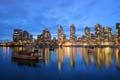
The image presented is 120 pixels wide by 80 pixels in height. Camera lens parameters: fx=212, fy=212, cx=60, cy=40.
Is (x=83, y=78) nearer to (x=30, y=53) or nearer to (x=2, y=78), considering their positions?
(x=2, y=78)

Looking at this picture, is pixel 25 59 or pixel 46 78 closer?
pixel 46 78

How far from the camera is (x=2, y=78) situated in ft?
154

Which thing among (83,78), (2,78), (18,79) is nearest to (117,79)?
(83,78)

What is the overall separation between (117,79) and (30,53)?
46367 mm

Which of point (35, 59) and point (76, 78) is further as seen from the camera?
point (35, 59)

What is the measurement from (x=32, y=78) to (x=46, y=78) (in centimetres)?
311

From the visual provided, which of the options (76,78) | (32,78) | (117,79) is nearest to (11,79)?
(32,78)

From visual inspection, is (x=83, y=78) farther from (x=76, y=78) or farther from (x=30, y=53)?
(x=30, y=53)

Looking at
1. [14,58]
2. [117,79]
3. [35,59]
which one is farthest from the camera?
[14,58]

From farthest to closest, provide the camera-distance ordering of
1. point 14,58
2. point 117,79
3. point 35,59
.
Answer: point 14,58
point 35,59
point 117,79

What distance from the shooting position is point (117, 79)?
45.2m

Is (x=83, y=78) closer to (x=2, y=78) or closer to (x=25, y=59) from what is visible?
(x=2, y=78)

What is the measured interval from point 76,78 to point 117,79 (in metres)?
8.73

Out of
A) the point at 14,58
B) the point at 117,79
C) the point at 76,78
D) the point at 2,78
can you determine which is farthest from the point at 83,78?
the point at 14,58
